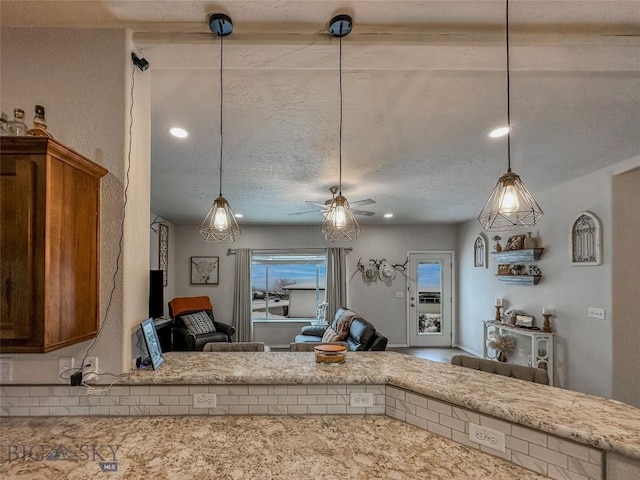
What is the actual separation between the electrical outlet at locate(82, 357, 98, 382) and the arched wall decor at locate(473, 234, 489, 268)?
559cm

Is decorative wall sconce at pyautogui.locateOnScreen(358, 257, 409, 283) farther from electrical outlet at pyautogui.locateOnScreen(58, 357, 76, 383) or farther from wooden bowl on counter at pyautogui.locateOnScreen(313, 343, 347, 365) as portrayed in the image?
electrical outlet at pyautogui.locateOnScreen(58, 357, 76, 383)

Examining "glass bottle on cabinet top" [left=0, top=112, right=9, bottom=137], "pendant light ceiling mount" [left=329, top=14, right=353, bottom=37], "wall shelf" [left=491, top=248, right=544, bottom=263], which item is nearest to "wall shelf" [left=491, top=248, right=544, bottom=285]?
"wall shelf" [left=491, top=248, right=544, bottom=263]

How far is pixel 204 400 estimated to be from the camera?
4.72 feet

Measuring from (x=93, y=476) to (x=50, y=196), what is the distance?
1.02 metres

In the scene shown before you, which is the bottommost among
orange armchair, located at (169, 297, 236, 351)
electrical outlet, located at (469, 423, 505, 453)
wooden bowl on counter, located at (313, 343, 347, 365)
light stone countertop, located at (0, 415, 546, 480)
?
orange armchair, located at (169, 297, 236, 351)

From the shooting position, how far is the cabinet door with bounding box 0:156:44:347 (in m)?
1.14

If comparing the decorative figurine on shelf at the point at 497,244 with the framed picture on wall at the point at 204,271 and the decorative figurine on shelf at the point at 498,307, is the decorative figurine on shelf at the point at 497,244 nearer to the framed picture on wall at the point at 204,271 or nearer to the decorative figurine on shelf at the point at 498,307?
the decorative figurine on shelf at the point at 498,307

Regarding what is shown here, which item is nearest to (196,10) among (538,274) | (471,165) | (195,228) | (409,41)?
(409,41)

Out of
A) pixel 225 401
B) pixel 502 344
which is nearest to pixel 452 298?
pixel 502 344

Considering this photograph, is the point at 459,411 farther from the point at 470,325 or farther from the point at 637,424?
the point at 470,325

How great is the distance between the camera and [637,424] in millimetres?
1044

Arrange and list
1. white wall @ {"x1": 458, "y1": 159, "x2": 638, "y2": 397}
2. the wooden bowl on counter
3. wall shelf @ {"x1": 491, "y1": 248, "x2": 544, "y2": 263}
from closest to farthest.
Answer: the wooden bowl on counter, white wall @ {"x1": 458, "y1": 159, "x2": 638, "y2": 397}, wall shelf @ {"x1": 491, "y1": 248, "x2": 544, "y2": 263}

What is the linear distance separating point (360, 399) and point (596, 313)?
10.6 ft

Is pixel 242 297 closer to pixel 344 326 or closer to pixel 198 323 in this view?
pixel 198 323
